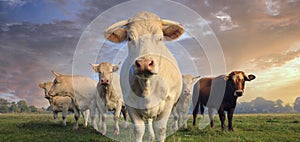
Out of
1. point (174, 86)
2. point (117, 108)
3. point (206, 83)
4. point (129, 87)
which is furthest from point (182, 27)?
point (206, 83)

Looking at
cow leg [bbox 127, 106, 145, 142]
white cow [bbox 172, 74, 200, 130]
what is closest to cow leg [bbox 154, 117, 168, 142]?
cow leg [bbox 127, 106, 145, 142]

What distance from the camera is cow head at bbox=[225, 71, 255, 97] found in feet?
38.7

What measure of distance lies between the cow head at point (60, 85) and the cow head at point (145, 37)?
873 centimetres

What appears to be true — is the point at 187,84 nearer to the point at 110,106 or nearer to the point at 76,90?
the point at 110,106

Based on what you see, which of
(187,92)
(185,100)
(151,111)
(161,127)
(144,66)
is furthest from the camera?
(185,100)

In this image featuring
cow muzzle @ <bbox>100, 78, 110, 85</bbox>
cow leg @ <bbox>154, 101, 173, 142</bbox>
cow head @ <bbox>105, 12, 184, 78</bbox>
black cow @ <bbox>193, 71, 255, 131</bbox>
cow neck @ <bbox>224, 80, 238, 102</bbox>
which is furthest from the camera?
cow neck @ <bbox>224, 80, 238, 102</bbox>

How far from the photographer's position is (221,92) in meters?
13.1

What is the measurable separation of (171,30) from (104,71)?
212 inches

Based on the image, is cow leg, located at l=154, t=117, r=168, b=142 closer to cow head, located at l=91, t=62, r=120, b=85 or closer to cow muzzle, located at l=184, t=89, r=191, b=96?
cow head, located at l=91, t=62, r=120, b=85

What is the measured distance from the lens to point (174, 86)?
6.14m

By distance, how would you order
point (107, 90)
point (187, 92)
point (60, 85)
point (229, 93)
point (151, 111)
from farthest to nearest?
1. point (60, 85)
2. point (187, 92)
3. point (229, 93)
4. point (107, 90)
5. point (151, 111)

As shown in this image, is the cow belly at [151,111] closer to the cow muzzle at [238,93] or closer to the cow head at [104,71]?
the cow head at [104,71]

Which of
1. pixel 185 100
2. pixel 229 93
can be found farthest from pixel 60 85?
pixel 229 93

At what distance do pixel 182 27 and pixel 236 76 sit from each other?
6455 millimetres
